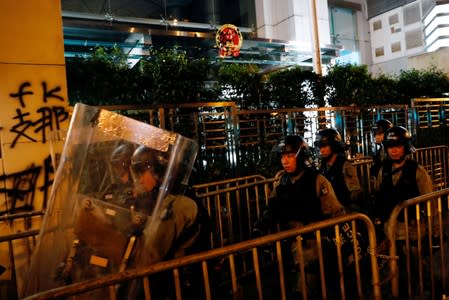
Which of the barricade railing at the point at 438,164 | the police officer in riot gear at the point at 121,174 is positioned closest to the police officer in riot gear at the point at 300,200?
the police officer in riot gear at the point at 121,174

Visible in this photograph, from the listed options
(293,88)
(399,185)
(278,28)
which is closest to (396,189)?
(399,185)

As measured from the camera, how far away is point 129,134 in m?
2.14

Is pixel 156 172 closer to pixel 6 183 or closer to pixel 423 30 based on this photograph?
pixel 6 183

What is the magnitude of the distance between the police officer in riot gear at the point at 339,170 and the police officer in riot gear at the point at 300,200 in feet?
2.55

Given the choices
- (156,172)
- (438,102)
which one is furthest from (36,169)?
(438,102)

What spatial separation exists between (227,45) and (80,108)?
→ 9504mm

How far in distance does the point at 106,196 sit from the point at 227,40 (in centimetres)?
969

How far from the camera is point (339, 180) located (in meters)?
4.15

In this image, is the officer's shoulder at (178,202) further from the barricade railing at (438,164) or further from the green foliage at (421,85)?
the green foliage at (421,85)

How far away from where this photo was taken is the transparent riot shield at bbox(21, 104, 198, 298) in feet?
6.88

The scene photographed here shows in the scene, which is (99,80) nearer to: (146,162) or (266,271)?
(266,271)

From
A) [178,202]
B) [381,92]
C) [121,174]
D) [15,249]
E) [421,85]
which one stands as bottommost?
[15,249]

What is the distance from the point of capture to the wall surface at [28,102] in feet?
14.8

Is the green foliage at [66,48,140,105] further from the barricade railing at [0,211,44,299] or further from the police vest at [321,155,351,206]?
the police vest at [321,155,351,206]
